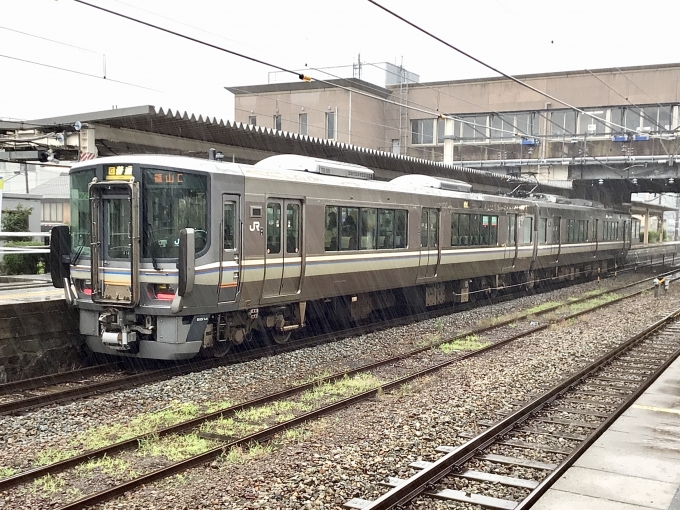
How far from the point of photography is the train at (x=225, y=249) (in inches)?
398

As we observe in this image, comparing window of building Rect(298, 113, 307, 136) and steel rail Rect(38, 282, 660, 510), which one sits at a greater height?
window of building Rect(298, 113, 307, 136)

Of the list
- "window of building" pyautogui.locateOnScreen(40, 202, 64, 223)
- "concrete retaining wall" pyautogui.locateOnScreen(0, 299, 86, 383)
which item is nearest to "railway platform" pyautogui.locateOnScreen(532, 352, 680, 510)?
"concrete retaining wall" pyautogui.locateOnScreen(0, 299, 86, 383)

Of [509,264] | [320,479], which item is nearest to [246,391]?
[320,479]

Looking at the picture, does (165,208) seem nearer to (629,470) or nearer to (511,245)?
(629,470)

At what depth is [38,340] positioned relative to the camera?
35.2ft

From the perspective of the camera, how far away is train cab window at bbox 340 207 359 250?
1353 cm

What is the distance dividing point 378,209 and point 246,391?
6126 mm

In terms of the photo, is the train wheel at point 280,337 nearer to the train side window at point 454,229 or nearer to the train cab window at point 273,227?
the train cab window at point 273,227

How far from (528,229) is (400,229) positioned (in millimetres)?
8941

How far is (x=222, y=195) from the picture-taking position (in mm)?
10445

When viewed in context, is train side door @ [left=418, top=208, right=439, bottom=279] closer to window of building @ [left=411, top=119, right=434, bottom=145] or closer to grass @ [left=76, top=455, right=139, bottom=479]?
grass @ [left=76, top=455, right=139, bottom=479]

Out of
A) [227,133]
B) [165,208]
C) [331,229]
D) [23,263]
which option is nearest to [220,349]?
[165,208]

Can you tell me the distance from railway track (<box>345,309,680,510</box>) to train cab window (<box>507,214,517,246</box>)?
10.2 m

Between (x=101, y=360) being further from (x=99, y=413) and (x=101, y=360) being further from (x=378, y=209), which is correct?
(x=378, y=209)
